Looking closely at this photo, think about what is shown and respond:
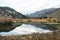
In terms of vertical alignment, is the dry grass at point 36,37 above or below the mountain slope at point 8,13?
below

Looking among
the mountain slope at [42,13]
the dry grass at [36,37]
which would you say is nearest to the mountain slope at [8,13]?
the mountain slope at [42,13]

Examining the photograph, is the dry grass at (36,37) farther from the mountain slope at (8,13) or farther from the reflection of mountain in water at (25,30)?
the mountain slope at (8,13)

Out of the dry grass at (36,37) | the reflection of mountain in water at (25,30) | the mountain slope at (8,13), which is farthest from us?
the mountain slope at (8,13)

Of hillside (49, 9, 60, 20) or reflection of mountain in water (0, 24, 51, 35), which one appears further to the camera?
hillside (49, 9, 60, 20)

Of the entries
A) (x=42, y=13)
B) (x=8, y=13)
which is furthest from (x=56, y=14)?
(x=8, y=13)

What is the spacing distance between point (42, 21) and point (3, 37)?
2.47 ft

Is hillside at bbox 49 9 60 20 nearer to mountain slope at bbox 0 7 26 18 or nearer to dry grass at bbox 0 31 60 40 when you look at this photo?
dry grass at bbox 0 31 60 40

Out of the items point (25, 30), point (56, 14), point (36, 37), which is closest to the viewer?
point (36, 37)

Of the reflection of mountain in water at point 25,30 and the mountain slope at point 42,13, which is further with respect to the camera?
the mountain slope at point 42,13

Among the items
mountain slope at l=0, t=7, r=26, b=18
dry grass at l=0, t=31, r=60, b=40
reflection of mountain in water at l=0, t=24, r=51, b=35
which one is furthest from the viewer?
mountain slope at l=0, t=7, r=26, b=18

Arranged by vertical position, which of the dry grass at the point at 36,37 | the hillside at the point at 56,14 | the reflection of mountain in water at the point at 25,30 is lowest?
the dry grass at the point at 36,37

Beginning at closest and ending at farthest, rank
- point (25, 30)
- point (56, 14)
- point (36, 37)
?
point (36, 37) → point (25, 30) → point (56, 14)

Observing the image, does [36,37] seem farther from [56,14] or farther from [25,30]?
[56,14]

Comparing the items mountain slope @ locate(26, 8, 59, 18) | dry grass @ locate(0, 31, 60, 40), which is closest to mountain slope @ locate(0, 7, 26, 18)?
mountain slope @ locate(26, 8, 59, 18)
